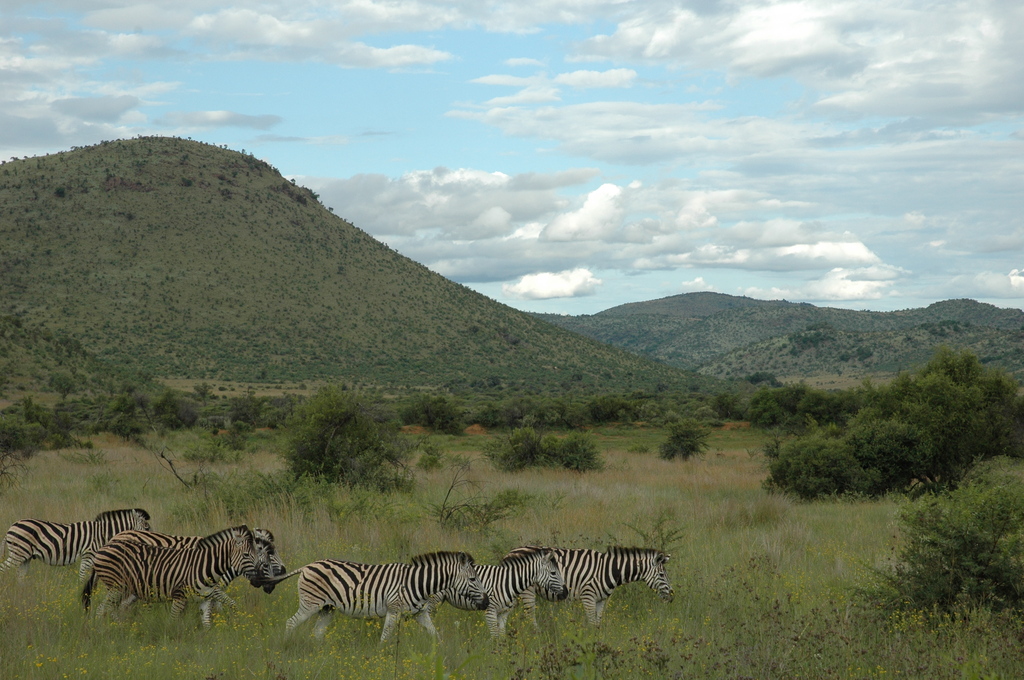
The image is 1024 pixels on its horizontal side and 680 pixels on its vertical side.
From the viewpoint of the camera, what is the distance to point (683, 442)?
1369 inches

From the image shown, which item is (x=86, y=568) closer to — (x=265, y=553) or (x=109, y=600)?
(x=109, y=600)

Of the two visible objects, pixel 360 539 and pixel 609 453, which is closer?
pixel 360 539

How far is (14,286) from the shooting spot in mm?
75688

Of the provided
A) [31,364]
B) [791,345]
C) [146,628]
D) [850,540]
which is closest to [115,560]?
[146,628]

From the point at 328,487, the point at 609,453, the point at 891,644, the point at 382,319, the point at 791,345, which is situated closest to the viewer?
the point at 891,644

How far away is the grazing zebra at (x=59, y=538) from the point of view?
948 cm

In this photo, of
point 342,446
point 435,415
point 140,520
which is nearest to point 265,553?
point 140,520

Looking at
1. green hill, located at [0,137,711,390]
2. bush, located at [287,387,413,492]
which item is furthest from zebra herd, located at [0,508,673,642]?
green hill, located at [0,137,711,390]

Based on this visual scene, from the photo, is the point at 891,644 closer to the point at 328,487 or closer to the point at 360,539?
the point at 360,539

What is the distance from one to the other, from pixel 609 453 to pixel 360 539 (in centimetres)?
2606

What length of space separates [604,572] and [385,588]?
2.42 meters

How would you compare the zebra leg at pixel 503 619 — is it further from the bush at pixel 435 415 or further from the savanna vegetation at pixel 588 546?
the bush at pixel 435 415

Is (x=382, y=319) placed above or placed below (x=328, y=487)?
above

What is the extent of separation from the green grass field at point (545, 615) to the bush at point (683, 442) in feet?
60.3
